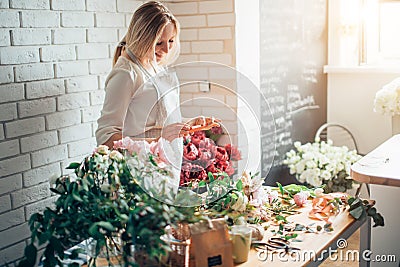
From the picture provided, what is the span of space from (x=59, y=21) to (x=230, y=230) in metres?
1.47

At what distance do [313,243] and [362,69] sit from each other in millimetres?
2776

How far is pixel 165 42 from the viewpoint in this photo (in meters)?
2.44

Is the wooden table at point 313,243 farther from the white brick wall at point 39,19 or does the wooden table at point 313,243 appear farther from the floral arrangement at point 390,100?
the floral arrangement at point 390,100

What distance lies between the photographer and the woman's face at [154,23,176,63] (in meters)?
2.41

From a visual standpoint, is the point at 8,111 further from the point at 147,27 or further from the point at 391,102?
the point at 391,102

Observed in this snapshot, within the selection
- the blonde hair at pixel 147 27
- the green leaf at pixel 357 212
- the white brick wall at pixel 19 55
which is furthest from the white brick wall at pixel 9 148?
the green leaf at pixel 357 212

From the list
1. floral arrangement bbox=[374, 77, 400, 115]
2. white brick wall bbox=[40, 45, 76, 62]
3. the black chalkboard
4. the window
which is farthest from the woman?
the window

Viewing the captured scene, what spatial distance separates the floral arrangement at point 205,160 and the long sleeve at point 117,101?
2.05 feet

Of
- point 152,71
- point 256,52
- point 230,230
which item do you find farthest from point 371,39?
point 230,230

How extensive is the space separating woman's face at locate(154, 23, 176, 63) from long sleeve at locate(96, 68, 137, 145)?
0.16 metres

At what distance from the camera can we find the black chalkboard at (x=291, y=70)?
12.3 feet

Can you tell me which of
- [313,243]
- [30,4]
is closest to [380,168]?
[313,243]

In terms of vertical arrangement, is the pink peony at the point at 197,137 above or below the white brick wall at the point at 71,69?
below

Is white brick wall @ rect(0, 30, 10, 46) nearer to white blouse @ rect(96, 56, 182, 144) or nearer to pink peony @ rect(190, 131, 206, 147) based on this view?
white blouse @ rect(96, 56, 182, 144)
